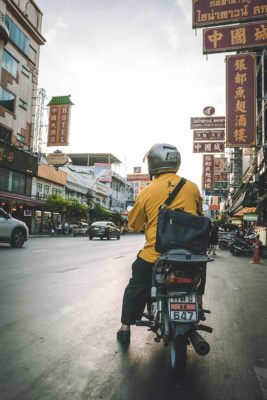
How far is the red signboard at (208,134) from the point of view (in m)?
19.8

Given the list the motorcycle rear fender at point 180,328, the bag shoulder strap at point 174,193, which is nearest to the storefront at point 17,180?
the bag shoulder strap at point 174,193

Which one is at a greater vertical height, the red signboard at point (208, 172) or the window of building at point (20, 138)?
the window of building at point (20, 138)

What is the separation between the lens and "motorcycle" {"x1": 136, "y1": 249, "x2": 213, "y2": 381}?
257cm

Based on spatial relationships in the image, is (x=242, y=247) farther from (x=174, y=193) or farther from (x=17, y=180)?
(x=17, y=180)

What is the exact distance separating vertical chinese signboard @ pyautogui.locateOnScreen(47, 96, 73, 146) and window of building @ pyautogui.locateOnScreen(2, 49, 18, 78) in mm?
4938

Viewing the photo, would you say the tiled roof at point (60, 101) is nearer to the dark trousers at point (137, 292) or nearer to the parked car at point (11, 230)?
the parked car at point (11, 230)

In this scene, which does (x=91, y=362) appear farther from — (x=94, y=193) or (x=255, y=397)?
(x=94, y=193)

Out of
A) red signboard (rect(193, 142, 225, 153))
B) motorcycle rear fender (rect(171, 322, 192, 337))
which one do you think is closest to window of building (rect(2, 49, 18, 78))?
red signboard (rect(193, 142, 225, 153))

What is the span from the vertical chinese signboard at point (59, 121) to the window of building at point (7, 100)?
456 cm

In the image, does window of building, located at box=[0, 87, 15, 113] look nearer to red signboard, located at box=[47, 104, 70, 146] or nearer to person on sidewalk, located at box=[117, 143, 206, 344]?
red signboard, located at box=[47, 104, 70, 146]

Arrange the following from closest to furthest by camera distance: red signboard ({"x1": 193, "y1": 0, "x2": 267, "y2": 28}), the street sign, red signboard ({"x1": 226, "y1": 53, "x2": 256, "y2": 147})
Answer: red signboard ({"x1": 193, "y1": 0, "x2": 267, "y2": 28}) → red signboard ({"x1": 226, "y1": 53, "x2": 256, "y2": 147}) → the street sign

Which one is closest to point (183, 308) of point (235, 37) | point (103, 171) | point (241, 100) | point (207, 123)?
point (235, 37)

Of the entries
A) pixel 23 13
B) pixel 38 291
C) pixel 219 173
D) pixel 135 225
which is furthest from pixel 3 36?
pixel 135 225

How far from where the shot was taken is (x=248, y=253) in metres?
16.3
